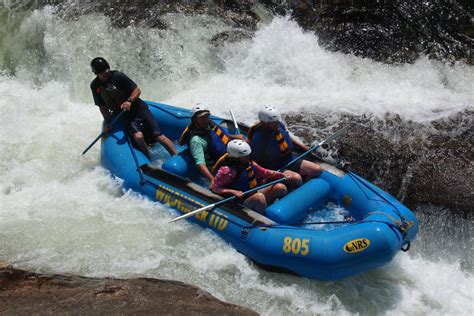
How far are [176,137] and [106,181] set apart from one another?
3.94 feet

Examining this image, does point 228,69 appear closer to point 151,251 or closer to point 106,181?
point 106,181

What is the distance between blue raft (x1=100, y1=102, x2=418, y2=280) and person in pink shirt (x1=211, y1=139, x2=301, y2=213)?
4.8 inches

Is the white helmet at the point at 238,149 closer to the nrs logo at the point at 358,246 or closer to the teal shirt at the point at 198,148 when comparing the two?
the teal shirt at the point at 198,148

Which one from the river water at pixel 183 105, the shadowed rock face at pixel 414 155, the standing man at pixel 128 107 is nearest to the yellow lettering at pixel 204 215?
the river water at pixel 183 105

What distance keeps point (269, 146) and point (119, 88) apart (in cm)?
220

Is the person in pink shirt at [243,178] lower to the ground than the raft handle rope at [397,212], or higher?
higher

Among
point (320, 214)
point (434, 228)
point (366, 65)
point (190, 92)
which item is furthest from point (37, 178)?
point (366, 65)

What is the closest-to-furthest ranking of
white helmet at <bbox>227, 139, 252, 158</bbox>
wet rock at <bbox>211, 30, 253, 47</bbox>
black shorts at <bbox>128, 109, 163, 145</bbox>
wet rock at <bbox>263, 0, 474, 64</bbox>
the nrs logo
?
the nrs logo
white helmet at <bbox>227, 139, 252, 158</bbox>
black shorts at <bbox>128, 109, 163, 145</bbox>
wet rock at <bbox>263, 0, 474, 64</bbox>
wet rock at <bbox>211, 30, 253, 47</bbox>

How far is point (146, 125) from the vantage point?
22.2 ft

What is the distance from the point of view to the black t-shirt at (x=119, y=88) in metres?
6.57

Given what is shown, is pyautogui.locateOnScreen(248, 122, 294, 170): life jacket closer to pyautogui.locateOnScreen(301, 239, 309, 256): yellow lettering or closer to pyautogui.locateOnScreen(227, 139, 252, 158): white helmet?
pyautogui.locateOnScreen(227, 139, 252, 158): white helmet

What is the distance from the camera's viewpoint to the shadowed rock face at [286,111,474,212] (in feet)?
20.5

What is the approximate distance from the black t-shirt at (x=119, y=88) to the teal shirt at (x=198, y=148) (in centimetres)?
123

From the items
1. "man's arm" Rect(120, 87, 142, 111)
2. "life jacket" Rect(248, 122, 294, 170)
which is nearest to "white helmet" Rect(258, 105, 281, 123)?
"life jacket" Rect(248, 122, 294, 170)
